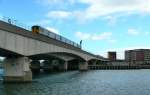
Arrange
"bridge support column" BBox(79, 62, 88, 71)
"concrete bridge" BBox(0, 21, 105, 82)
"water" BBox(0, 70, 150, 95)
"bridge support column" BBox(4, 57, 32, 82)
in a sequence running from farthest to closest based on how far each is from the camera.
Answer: "bridge support column" BBox(79, 62, 88, 71) < "bridge support column" BBox(4, 57, 32, 82) < "concrete bridge" BBox(0, 21, 105, 82) < "water" BBox(0, 70, 150, 95)

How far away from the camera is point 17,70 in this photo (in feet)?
210

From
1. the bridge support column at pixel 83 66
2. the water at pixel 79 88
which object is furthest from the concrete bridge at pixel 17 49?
the bridge support column at pixel 83 66

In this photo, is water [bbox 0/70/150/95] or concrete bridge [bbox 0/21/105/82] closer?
water [bbox 0/70/150/95]

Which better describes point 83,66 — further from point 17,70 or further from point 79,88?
point 79,88

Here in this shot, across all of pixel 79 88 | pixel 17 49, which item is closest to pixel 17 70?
pixel 17 49

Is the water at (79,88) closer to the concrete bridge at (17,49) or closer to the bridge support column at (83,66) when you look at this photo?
the concrete bridge at (17,49)

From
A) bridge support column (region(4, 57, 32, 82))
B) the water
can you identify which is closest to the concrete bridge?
bridge support column (region(4, 57, 32, 82))

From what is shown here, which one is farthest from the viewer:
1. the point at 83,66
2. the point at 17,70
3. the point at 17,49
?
the point at 83,66

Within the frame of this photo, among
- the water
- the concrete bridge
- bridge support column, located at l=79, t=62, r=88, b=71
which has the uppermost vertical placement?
the concrete bridge

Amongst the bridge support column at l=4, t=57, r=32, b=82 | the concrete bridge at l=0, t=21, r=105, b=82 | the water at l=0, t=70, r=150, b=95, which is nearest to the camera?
the water at l=0, t=70, r=150, b=95

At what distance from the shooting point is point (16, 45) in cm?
6075

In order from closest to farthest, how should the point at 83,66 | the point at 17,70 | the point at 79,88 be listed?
the point at 79,88 < the point at 17,70 < the point at 83,66

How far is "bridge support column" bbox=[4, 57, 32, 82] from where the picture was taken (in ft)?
210

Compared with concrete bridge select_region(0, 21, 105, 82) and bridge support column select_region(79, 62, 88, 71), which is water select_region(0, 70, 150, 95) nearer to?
concrete bridge select_region(0, 21, 105, 82)
